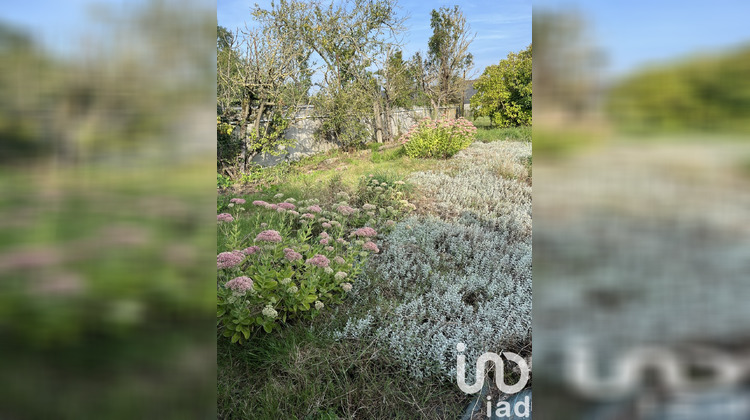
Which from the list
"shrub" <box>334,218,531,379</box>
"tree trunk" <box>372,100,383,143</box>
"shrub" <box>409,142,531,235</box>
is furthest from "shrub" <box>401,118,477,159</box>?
"shrub" <box>334,218,531,379</box>

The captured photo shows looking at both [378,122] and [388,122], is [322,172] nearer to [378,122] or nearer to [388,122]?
[378,122]

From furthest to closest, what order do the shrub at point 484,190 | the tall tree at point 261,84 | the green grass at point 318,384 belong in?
the tall tree at point 261,84
the shrub at point 484,190
the green grass at point 318,384

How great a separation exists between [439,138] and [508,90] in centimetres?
587
